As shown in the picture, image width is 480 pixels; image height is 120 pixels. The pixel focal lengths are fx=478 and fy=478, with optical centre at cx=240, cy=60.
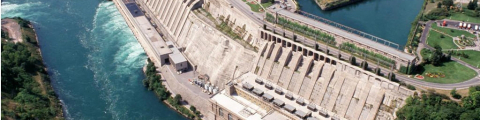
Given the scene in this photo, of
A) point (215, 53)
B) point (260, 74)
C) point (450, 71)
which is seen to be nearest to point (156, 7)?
point (215, 53)

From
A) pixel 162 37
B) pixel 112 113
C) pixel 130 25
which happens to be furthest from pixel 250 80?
pixel 130 25

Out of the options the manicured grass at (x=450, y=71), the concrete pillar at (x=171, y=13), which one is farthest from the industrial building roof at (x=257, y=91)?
the concrete pillar at (x=171, y=13)

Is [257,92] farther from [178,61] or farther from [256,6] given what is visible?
[256,6]

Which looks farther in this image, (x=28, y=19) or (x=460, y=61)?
(x=28, y=19)

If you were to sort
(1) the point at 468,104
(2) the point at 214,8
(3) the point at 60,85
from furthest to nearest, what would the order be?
(2) the point at 214,8, (3) the point at 60,85, (1) the point at 468,104

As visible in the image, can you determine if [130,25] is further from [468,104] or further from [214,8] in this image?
[468,104]

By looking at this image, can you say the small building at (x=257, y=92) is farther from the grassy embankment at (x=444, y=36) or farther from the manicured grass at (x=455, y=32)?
the manicured grass at (x=455, y=32)

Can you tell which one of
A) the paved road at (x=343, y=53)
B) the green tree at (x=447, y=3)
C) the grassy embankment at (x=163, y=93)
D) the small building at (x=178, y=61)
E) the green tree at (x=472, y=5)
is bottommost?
the grassy embankment at (x=163, y=93)
